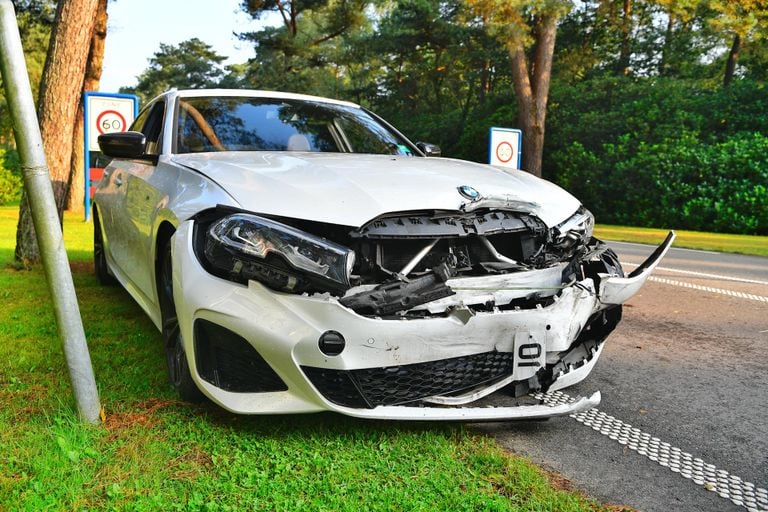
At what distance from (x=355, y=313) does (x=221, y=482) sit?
0.75 metres

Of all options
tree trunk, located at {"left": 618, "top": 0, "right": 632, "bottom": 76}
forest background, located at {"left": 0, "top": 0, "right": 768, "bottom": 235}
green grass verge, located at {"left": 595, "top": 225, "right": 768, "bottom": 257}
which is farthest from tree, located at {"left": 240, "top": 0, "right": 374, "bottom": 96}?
green grass verge, located at {"left": 595, "top": 225, "right": 768, "bottom": 257}

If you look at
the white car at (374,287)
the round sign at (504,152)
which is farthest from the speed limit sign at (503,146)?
the white car at (374,287)

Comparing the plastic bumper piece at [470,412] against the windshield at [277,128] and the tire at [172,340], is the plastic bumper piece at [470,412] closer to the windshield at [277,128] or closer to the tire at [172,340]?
the tire at [172,340]

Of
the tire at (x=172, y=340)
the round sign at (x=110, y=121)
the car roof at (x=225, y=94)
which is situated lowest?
the tire at (x=172, y=340)

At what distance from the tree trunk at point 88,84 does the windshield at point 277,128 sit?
1108cm

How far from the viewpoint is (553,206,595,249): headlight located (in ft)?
10.1

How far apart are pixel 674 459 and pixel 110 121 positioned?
455 inches

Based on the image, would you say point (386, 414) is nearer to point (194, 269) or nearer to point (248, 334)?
point (248, 334)

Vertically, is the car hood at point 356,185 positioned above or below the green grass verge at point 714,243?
above

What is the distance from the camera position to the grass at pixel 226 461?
2.18 metres

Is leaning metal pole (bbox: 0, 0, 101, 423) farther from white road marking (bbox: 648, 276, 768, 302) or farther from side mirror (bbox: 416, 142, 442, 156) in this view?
white road marking (bbox: 648, 276, 768, 302)

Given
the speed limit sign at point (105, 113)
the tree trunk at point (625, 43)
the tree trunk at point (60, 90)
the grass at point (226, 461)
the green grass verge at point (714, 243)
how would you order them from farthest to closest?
the tree trunk at point (625, 43)
the speed limit sign at point (105, 113)
the green grass verge at point (714, 243)
the tree trunk at point (60, 90)
the grass at point (226, 461)

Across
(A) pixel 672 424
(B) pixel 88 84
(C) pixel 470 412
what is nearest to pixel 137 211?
(C) pixel 470 412

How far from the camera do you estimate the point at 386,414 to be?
8.23ft
